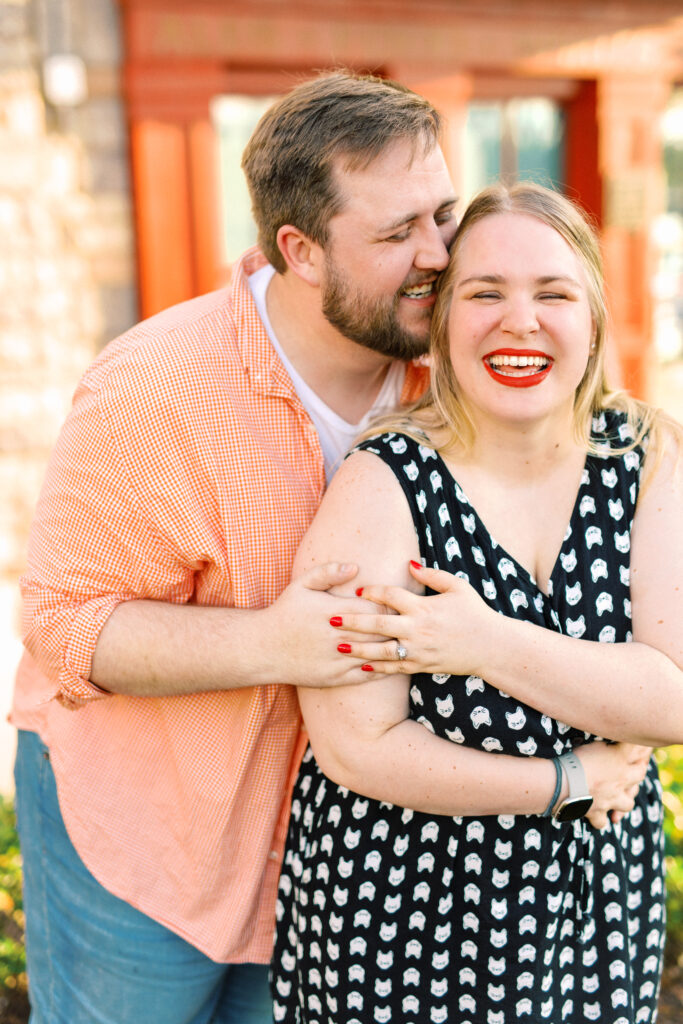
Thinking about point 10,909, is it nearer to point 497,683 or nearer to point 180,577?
point 180,577

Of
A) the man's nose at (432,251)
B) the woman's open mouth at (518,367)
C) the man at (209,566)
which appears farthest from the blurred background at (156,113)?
the woman's open mouth at (518,367)

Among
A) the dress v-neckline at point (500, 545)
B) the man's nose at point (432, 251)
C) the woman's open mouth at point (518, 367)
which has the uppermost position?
the man's nose at point (432, 251)

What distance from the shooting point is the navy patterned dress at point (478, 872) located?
1674 millimetres

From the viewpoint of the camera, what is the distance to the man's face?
1865 millimetres

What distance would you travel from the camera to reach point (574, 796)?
5.41ft

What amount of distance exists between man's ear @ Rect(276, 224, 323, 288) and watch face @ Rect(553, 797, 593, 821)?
1.07m

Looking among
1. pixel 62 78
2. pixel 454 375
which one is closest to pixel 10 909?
pixel 454 375

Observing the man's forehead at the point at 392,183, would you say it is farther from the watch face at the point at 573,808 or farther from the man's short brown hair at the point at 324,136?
the watch face at the point at 573,808

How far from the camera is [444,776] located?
5.33 ft

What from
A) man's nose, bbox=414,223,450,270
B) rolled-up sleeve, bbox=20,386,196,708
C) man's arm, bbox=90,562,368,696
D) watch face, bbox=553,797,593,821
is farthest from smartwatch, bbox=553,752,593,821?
man's nose, bbox=414,223,450,270

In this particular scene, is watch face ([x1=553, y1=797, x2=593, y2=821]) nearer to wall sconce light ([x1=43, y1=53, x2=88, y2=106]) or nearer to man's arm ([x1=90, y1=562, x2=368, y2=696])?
man's arm ([x1=90, y1=562, x2=368, y2=696])

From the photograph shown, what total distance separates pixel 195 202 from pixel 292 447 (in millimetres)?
3392

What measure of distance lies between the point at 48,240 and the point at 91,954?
3603 millimetres

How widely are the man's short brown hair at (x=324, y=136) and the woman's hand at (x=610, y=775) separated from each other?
1092 mm
